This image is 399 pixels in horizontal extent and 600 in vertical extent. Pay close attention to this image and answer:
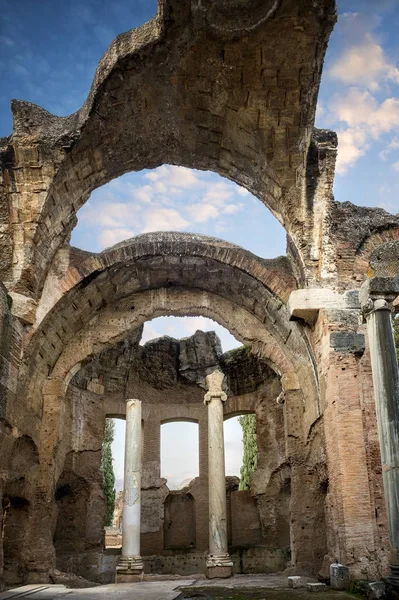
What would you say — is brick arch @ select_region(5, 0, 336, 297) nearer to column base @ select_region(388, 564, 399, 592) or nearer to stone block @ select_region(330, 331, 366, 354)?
stone block @ select_region(330, 331, 366, 354)

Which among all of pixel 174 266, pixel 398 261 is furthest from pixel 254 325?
pixel 398 261

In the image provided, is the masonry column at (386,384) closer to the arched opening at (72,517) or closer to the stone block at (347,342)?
the stone block at (347,342)

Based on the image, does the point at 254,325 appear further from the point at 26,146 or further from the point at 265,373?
the point at 26,146

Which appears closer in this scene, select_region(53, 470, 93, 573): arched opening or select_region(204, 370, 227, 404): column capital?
select_region(204, 370, 227, 404): column capital

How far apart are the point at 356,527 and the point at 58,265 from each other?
272 inches

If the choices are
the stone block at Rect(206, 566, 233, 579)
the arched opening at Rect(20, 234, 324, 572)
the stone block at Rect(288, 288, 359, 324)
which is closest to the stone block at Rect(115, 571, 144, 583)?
the stone block at Rect(206, 566, 233, 579)

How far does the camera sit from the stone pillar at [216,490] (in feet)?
40.3

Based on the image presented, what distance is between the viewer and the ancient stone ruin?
8.77 m

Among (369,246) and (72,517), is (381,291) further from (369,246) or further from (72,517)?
(72,517)

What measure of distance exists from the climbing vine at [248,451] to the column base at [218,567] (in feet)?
20.7

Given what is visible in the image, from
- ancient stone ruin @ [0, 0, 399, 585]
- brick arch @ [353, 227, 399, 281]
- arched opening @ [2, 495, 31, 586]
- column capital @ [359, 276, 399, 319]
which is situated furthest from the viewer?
arched opening @ [2, 495, 31, 586]

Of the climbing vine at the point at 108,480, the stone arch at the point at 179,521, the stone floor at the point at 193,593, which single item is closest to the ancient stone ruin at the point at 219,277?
the stone floor at the point at 193,593

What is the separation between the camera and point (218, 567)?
40.0ft

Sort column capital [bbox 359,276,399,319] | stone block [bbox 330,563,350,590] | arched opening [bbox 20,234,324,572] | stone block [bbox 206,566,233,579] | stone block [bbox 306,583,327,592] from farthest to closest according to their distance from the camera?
stone block [bbox 206,566,233,579]
arched opening [bbox 20,234,324,572]
stone block [bbox 306,583,327,592]
stone block [bbox 330,563,350,590]
column capital [bbox 359,276,399,319]
